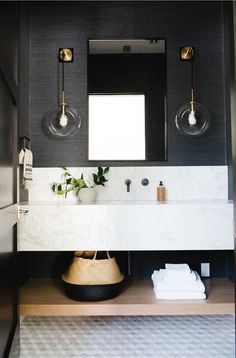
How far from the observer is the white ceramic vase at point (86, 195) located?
228 centimetres

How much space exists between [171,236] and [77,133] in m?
1.13

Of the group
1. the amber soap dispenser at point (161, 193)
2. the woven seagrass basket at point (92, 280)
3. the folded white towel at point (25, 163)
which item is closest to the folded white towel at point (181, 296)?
the woven seagrass basket at point (92, 280)

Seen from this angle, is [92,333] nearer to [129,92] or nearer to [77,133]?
[77,133]

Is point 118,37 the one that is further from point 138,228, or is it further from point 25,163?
point 138,228

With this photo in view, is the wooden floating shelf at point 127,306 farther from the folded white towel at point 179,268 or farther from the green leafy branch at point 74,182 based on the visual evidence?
the green leafy branch at point 74,182

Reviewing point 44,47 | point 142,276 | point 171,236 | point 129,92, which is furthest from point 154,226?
point 44,47

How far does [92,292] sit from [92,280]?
7 centimetres

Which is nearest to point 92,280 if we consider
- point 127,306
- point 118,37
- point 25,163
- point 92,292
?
point 92,292

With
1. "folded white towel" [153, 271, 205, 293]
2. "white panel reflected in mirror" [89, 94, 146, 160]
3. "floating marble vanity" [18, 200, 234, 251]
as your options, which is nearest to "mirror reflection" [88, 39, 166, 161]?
"white panel reflected in mirror" [89, 94, 146, 160]

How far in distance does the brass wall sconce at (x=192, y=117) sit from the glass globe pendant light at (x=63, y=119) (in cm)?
81

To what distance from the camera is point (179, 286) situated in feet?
6.43

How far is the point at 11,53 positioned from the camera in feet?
4.36

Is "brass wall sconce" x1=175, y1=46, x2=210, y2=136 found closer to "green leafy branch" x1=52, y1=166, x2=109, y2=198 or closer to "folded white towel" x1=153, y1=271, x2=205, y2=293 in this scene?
"green leafy branch" x1=52, y1=166, x2=109, y2=198

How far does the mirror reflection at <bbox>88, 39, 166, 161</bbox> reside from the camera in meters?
2.46
